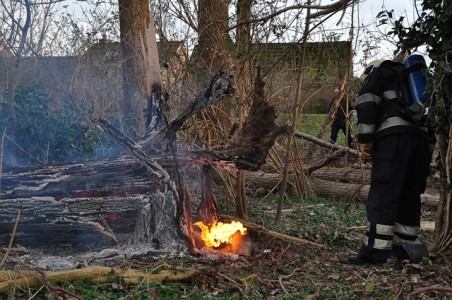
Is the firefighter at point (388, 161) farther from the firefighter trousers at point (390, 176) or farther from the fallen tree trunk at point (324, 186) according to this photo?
the fallen tree trunk at point (324, 186)

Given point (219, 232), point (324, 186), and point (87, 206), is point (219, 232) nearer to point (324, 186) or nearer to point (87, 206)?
point (87, 206)

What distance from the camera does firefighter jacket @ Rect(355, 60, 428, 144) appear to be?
5.01 m

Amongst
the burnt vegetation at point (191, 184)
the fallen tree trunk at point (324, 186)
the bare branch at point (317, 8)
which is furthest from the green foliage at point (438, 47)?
the fallen tree trunk at point (324, 186)

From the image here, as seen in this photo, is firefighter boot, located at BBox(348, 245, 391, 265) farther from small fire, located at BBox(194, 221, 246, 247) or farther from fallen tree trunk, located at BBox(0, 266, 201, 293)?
fallen tree trunk, located at BBox(0, 266, 201, 293)

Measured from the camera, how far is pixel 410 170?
16.9 feet

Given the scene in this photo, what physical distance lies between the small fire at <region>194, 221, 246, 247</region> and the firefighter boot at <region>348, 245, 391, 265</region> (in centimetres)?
110

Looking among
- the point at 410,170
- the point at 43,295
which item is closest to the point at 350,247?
the point at 410,170

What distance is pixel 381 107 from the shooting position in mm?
5148

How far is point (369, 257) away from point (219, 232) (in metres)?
1.44

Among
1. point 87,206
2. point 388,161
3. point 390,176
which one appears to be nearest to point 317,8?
point 388,161

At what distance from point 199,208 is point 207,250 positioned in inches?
24.1

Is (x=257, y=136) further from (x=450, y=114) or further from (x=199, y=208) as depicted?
(x=450, y=114)

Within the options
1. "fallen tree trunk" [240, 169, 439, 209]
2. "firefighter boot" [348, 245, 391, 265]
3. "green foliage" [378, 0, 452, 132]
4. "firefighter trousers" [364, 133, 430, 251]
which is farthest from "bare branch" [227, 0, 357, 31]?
"fallen tree trunk" [240, 169, 439, 209]

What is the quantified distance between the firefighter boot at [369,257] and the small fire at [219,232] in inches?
43.4
